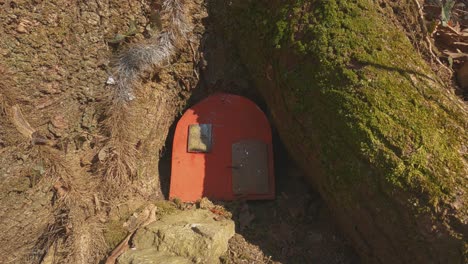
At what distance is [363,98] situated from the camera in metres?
2.48

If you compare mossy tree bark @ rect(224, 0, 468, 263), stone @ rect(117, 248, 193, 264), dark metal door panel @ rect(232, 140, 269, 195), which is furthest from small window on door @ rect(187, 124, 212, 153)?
stone @ rect(117, 248, 193, 264)

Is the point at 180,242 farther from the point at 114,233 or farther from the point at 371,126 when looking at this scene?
the point at 371,126

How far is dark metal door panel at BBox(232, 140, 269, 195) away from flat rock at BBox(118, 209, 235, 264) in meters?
0.49

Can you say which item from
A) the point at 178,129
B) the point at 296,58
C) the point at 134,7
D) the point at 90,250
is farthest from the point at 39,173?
the point at 296,58

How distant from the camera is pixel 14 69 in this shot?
9.96 ft

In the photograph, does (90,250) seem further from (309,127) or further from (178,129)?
(309,127)

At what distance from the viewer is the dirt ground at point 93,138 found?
2.80 metres

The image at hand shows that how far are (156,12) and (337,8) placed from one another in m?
1.57

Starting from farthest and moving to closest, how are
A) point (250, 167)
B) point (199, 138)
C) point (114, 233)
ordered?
point (199, 138) → point (250, 167) → point (114, 233)

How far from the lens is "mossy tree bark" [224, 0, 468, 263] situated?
7.17 feet

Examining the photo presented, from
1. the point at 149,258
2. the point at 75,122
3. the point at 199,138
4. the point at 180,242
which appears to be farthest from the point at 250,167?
the point at 75,122

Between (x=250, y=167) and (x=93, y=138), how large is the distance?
4.23 feet

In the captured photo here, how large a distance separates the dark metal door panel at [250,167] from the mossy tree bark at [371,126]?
0.34 m

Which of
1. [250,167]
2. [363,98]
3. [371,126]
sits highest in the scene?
[363,98]
